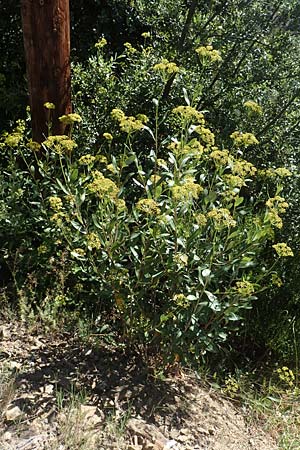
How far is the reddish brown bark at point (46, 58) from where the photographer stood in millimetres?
3305

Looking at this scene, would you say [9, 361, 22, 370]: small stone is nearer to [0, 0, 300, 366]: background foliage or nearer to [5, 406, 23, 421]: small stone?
[5, 406, 23, 421]: small stone

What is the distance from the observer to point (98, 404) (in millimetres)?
2920

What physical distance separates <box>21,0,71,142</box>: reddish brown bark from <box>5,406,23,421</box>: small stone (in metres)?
1.50

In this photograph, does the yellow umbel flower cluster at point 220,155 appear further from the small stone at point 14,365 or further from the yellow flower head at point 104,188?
the small stone at point 14,365

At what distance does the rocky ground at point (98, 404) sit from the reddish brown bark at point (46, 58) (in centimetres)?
126

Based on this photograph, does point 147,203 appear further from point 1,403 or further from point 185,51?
point 185,51

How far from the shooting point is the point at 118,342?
3.27 m

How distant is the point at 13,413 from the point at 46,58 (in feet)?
6.70

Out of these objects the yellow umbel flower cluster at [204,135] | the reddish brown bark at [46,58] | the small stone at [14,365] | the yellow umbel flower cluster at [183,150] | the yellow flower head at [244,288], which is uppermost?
the reddish brown bark at [46,58]

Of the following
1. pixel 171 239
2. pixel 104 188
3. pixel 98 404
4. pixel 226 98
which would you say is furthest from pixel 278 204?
pixel 226 98

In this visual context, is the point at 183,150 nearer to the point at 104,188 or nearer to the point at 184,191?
the point at 184,191

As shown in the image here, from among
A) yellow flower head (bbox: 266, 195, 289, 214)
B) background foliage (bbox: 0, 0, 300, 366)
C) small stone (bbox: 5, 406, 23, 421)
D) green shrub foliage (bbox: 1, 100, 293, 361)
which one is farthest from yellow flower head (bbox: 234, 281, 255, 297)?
small stone (bbox: 5, 406, 23, 421)

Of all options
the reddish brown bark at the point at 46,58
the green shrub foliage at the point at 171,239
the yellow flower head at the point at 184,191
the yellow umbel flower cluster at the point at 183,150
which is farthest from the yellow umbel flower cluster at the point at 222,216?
the reddish brown bark at the point at 46,58

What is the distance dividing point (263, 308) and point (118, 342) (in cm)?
100
